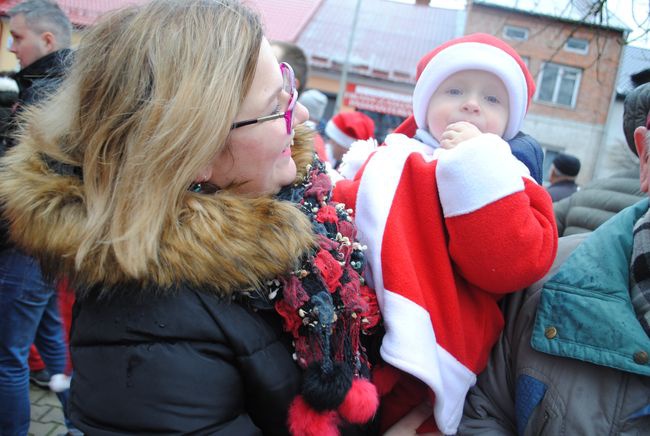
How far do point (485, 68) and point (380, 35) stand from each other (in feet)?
69.2

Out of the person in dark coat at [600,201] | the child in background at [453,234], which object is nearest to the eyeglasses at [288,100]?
the child in background at [453,234]

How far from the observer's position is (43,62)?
121 inches

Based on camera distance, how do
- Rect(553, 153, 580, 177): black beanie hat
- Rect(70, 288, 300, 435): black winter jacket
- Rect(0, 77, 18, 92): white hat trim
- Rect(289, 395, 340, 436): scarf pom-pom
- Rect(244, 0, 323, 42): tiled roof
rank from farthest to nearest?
Rect(244, 0, 323, 42): tiled roof, Rect(553, 153, 580, 177): black beanie hat, Rect(0, 77, 18, 92): white hat trim, Rect(289, 395, 340, 436): scarf pom-pom, Rect(70, 288, 300, 435): black winter jacket

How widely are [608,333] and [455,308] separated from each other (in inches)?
14.2

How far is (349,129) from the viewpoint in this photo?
5.50 meters

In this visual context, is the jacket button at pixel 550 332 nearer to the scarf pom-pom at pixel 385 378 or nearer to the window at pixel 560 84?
the scarf pom-pom at pixel 385 378

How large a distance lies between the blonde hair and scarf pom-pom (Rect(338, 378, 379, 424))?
→ 0.56 m

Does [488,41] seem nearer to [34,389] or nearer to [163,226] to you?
[163,226]

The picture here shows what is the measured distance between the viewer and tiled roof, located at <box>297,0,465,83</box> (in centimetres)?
1923

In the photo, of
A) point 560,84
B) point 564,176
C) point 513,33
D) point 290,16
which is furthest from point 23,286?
point 560,84

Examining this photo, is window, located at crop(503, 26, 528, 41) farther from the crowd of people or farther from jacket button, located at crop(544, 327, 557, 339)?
jacket button, located at crop(544, 327, 557, 339)

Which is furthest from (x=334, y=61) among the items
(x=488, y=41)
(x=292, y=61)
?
(x=488, y=41)

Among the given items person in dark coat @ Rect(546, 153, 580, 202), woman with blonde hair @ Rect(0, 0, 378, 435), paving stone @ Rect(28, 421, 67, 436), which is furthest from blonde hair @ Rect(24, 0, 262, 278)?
person in dark coat @ Rect(546, 153, 580, 202)

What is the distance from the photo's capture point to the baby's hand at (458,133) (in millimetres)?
1435
